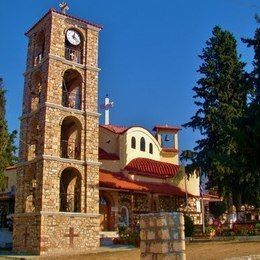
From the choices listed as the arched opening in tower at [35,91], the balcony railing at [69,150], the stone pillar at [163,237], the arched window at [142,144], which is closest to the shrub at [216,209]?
the arched window at [142,144]

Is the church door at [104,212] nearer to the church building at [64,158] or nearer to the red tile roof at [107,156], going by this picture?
the church building at [64,158]

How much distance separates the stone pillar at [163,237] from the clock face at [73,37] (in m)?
20.9

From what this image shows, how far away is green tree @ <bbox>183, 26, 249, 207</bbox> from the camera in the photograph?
32250 mm

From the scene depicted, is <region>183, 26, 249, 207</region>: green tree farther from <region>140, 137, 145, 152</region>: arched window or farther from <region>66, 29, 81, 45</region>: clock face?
<region>66, 29, 81, 45</region>: clock face

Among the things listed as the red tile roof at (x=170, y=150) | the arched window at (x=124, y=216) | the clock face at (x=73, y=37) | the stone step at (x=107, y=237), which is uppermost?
the clock face at (x=73, y=37)

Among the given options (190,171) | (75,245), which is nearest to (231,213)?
(190,171)

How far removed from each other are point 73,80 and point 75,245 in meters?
11.2

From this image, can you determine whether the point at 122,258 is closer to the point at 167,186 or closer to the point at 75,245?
the point at 75,245

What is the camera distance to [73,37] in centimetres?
3025

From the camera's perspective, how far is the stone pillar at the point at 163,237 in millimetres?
10805

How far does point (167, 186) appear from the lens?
37469 millimetres

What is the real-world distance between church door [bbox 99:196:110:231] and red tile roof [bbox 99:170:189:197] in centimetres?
152

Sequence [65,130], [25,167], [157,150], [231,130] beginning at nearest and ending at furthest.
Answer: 1. [231,130]
2. [25,167]
3. [65,130]
4. [157,150]

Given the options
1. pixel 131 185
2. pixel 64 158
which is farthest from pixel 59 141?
pixel 131 185
